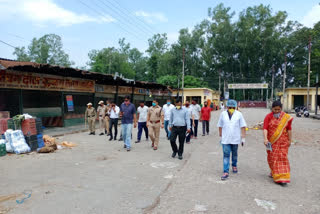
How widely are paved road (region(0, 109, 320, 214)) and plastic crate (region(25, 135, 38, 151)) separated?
24.9 inches

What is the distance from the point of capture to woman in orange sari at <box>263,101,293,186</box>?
14.7ft

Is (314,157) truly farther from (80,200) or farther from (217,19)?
(217,19)

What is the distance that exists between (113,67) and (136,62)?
A: 61.6ft

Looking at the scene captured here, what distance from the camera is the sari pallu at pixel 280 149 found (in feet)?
14.7

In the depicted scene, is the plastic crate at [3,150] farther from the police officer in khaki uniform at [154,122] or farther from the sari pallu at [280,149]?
the sari pallu at [280,149]

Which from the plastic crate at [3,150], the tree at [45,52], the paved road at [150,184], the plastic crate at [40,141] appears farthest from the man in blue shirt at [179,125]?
the tree at [45,52]

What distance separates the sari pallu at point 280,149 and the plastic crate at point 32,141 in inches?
265

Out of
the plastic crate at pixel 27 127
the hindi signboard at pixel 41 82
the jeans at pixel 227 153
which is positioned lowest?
the jeans at pixel 227 153

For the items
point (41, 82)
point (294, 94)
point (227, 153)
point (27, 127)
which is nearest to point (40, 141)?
point (27, 127)

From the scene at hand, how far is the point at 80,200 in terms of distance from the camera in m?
3.75

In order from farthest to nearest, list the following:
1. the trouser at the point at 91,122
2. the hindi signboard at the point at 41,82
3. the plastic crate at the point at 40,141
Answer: the trouser at the point at 91,122 < the hindi signboard at the point at 41,82 < the plastic crate at the point at 40,141

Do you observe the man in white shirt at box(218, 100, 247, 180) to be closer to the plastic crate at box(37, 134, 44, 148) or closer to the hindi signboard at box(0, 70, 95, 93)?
the plastic crate at box(37, 134, 44, 148)

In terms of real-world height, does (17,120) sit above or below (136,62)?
below

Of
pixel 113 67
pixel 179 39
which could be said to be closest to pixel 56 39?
pixel 113 67
